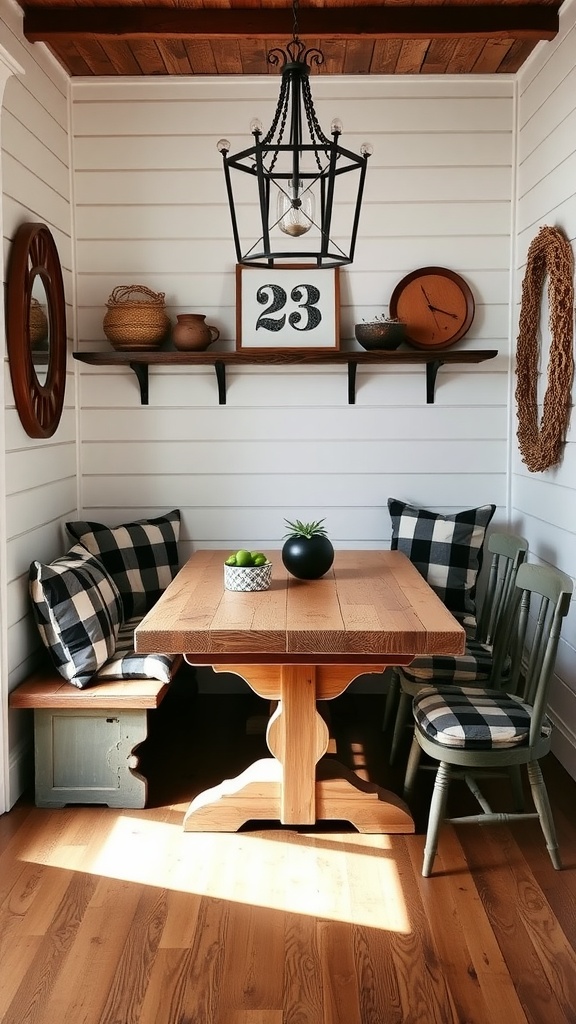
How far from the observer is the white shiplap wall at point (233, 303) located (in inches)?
159

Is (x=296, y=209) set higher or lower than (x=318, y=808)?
higher

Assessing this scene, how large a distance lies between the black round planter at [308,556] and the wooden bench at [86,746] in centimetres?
64

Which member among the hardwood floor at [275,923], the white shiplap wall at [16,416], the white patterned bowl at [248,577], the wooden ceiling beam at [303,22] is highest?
the wooden ceiling beam at [303,22]

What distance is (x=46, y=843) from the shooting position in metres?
2.92

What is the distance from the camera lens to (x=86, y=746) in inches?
126

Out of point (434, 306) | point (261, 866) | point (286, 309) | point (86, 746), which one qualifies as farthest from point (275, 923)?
point (434, 306)

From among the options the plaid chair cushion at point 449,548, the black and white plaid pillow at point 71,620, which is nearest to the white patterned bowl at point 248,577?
the black and white plaid pillow at point 71,620

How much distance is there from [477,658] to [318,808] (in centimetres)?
83

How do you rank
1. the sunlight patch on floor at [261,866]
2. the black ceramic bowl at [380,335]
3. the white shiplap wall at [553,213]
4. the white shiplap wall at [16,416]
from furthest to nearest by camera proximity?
the black ceramic bowl at [380,335]
the white shiplap wall at [553,213]
the white shiplap wall at [16,416]
the sunlight patch on floor at [261,866]

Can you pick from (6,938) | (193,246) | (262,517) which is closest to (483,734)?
(6,938)

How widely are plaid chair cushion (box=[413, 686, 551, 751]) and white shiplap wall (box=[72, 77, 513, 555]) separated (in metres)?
1.42

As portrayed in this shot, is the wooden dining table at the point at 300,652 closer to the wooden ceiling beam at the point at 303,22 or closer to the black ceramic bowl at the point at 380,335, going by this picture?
the black ceramic bowl at the point at 380,335

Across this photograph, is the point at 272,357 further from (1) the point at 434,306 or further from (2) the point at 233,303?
(1) the point at 434,306

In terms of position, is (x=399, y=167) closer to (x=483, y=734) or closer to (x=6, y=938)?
(x=483, y=734)
